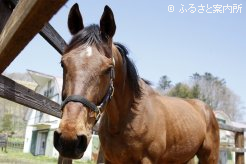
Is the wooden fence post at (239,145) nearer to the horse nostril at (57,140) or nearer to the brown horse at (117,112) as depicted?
the brown horse at (117,112)

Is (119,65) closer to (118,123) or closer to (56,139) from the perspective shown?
(118,123)

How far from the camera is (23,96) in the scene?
7.48 ft

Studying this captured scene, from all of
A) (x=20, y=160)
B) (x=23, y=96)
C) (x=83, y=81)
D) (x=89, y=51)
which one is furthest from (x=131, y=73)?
(x=20, y=160)

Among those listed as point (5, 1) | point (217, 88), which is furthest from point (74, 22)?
point (217, 88)

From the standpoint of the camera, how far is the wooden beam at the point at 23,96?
1.95m

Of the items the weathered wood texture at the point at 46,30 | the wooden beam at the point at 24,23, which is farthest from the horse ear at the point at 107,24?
the wooden beam at the point at 24,23

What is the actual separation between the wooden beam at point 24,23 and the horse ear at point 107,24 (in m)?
1.57

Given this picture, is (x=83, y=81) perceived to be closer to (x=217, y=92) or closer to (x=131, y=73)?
(x=131, y=73)

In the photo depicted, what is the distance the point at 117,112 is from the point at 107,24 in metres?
A: 0.98

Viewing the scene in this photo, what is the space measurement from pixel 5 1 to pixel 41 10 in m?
0.75

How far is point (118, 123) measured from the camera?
3.16m

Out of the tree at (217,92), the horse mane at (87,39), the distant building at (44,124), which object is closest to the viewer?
the horse mane at (87,39)

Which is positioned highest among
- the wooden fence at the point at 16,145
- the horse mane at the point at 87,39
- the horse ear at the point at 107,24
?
the horse ear at the point at 107,24

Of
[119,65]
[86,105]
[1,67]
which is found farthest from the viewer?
[119,65]
